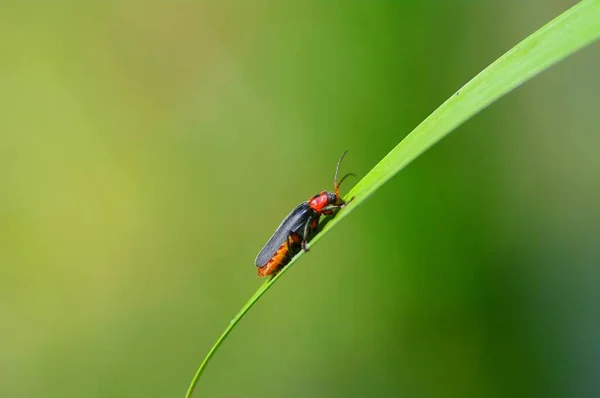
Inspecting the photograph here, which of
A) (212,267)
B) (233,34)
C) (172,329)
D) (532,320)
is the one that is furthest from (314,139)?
(532,320)

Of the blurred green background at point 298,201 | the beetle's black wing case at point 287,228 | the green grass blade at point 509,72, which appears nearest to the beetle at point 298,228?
the beetle's black wing case at point 287,228

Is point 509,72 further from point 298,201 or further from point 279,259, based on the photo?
point 298,201

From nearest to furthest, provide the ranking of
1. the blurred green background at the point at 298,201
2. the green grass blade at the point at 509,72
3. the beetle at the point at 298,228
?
1. the green grass blade at the point at 509,72
2. the beetle at the point at 298,228
3. the blurred green background at the point at 298,201

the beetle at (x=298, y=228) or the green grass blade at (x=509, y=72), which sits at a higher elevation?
the green grass blade at (x=509, y=72)

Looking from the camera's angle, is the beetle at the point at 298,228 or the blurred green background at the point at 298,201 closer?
the beetle at the point at 298,228

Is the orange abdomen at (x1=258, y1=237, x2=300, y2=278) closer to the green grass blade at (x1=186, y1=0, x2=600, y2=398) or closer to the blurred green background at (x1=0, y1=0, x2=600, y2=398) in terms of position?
the green grass blade at (x1=186, y1=0, x2=600, y2=398)

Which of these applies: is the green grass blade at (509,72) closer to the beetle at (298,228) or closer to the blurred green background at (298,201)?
the beetle at (298,228)

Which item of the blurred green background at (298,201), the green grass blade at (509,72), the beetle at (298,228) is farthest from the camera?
the blurred green background at (298,201)

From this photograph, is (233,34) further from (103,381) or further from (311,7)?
(103,381)
